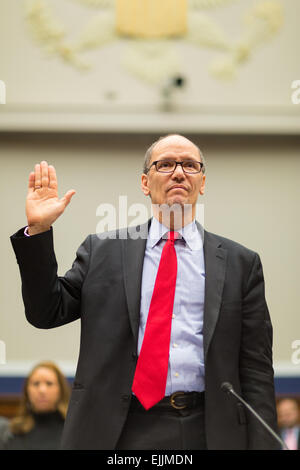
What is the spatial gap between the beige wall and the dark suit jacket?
132 inches

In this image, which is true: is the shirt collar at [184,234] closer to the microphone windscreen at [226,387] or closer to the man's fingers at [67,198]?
the man's fingers at [67,198]

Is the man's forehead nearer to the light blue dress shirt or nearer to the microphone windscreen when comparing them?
the light blue dress shirt

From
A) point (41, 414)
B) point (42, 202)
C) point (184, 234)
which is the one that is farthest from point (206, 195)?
point (42, 202)

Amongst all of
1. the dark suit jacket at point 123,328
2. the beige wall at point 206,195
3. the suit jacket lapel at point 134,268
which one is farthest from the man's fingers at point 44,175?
the beige wall at point 206,195

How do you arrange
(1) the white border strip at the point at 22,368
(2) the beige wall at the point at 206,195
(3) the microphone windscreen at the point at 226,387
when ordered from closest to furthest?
(3) the microphone windscreen at the point at 226,387
(1) the white border strip at the point at 22,368
(2) the beige wall at the point at 206,195

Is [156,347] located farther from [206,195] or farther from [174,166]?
[206,195]

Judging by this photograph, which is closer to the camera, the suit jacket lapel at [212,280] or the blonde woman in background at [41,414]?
the suit jacket lapel at [212,280]

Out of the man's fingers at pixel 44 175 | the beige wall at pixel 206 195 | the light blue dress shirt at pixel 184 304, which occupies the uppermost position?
the beige wall at pixel 206 195

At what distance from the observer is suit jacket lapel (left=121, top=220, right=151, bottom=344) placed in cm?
174

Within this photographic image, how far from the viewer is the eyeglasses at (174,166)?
6.14 ft
